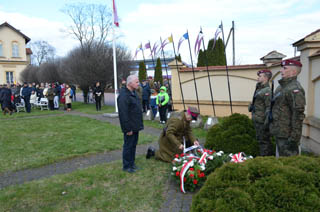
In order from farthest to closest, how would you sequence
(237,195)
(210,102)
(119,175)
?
(210,102)
(119,175)
(237,195)

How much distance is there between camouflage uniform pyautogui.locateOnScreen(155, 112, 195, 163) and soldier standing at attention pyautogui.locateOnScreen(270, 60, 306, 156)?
5.95 ft

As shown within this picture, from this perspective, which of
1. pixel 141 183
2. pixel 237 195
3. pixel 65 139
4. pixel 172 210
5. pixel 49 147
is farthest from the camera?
pixel 65 139

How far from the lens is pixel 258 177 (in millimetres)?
2381

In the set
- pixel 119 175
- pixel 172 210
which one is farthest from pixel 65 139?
pixel 172 210

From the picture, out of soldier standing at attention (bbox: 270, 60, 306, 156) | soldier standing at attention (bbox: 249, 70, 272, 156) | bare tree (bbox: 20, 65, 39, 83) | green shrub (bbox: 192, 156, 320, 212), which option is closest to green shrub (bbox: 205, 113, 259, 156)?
soldier standing at attention (bbox: 249, 70, 272, 156)

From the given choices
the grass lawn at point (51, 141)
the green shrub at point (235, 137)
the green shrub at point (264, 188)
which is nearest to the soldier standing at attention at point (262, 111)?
the green shrub at point (235, 137)

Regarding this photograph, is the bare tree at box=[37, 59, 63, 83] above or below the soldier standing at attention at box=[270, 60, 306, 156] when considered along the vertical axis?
above

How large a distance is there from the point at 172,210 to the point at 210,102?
8.93 meters

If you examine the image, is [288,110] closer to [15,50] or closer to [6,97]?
[6,97]

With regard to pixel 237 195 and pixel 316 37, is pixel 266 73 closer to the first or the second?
pixel 316 37

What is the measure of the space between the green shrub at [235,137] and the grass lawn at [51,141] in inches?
111

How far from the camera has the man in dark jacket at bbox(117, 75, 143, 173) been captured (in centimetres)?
487

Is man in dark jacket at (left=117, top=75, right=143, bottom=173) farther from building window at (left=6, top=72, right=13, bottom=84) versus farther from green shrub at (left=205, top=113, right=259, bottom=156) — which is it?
building window at (left=6, top=72, right=13, bottom=84)

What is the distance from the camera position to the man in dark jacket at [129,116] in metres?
4.87
